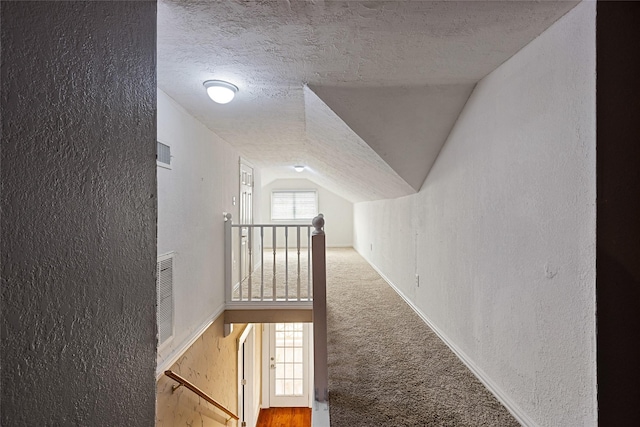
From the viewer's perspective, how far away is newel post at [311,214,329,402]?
71.5 inches

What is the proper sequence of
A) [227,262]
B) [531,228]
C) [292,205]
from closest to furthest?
1. [531,228]
2. [227,262]
3. [292,205]

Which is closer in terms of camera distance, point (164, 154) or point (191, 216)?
point (164, 154)

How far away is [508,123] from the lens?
5.39ft

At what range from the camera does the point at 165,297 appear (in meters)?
2.39

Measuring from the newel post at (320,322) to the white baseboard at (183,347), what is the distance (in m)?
0.95

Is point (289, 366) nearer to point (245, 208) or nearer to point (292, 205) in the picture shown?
point (245, 208)

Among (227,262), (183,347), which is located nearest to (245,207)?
(227,262)

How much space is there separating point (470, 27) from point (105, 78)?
1420 millimetres

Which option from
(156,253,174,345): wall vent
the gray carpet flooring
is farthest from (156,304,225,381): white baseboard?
the gray carpet flooring

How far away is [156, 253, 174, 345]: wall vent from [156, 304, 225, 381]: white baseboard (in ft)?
0.53
